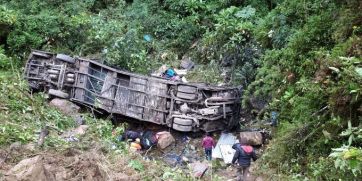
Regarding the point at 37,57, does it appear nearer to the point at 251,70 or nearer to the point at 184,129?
the point at 184,129

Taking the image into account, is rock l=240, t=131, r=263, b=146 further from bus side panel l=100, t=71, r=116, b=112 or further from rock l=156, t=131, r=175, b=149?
bus side panel l=100, t=71, r=116, b=112

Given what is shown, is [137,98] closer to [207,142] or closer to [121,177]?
[207,142]

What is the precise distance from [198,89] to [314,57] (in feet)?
10.4

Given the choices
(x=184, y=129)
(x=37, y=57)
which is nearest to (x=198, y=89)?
(x=184, y=129)

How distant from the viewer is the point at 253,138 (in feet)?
28.3

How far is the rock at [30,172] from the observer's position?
450 centimetres

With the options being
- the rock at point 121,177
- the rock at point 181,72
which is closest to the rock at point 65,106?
the rock at point 181,72

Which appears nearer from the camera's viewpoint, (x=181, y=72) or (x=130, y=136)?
(x=130, y=136)

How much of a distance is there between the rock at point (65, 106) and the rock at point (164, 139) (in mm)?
1853

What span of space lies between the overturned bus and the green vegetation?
54 centimetres

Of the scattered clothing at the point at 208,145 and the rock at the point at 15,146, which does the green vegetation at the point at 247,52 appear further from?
the scattered clothing at the point at 208,145

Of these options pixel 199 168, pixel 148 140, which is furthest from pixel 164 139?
pixel 199 168

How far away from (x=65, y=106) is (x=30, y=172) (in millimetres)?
4549

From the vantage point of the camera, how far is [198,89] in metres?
9.02
